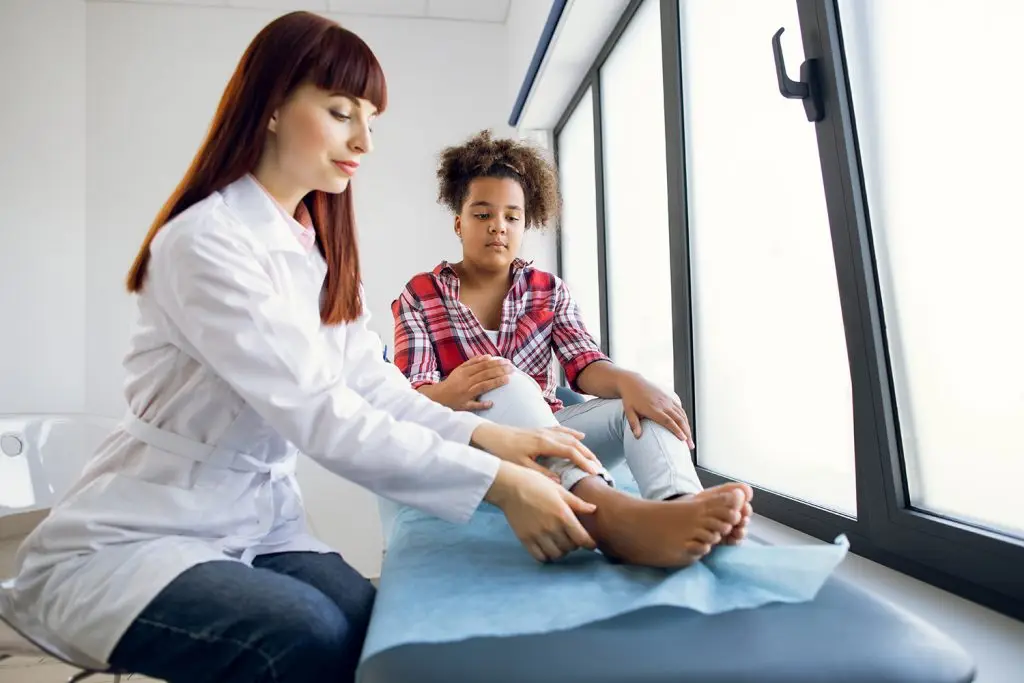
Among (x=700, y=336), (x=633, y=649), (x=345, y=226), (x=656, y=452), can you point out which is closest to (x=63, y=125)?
(x=345, y=226)

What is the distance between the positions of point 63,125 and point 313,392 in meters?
2.85

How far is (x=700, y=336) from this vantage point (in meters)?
1.83

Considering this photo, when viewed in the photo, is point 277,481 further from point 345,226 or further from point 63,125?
point 63,125

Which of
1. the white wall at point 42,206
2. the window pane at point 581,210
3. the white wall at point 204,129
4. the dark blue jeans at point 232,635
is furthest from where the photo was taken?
the white wall at point 204,129

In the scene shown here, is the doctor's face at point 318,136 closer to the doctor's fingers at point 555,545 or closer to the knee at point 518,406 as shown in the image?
the knee at point 518,406

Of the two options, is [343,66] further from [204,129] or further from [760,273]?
[204,129]

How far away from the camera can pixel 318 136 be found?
913mm

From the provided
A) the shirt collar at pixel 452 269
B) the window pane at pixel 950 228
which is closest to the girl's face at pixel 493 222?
the shirt collar at pixel 452 269

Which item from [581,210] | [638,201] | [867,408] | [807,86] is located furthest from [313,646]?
[581,210]

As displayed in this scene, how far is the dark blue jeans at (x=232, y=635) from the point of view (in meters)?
0.69

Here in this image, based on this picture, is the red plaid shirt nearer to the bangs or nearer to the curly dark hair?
the curly dark hair

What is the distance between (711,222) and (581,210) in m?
1.34

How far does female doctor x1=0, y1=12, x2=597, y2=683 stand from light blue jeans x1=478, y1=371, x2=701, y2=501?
125 millimetres

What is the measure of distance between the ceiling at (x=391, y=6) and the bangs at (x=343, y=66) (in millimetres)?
2461
